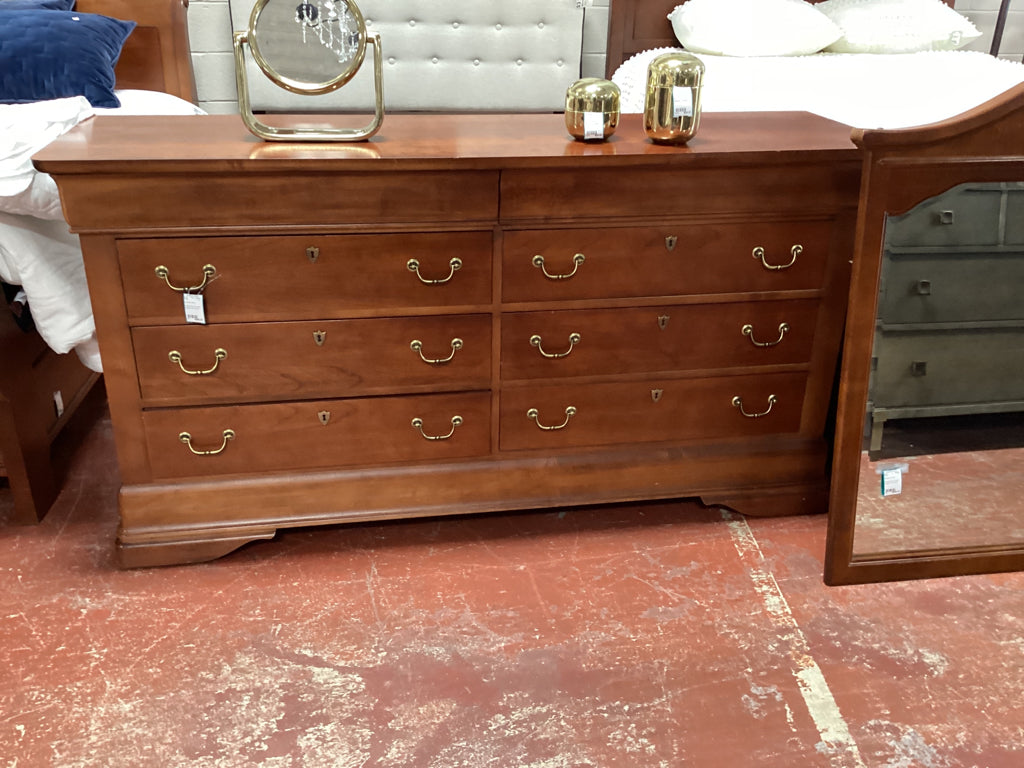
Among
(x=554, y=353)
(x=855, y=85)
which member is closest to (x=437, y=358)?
(x=554, y=353)

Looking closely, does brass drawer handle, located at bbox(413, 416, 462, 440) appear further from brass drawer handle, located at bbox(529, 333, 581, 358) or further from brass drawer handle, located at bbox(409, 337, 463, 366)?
brass drawer handle, located at bbox(529, 333, 581, 358)

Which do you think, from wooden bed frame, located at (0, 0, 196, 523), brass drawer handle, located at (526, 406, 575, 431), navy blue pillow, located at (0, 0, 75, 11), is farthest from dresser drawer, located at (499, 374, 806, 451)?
navy blue pillow, located at (0, 0, 75, 11)

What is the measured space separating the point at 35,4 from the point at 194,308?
65.5 inches

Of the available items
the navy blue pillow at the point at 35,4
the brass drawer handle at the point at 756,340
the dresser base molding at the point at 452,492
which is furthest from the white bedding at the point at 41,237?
the brass drawer handle at the point at 756,340

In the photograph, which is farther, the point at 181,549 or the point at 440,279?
the point at 181,549

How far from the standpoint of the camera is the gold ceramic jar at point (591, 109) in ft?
6.08

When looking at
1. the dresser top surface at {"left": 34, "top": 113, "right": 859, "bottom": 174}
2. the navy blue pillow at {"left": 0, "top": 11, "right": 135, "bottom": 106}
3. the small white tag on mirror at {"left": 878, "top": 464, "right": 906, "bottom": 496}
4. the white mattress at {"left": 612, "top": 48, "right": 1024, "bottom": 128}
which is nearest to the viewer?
the dresser top surface at {"left": 34, "top": 113, "right": 859, "bottom": 174}

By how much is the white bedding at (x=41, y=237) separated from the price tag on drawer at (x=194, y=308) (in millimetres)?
365

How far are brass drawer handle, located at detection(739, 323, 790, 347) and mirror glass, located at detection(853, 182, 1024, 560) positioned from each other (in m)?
0.24

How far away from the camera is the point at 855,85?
279cm

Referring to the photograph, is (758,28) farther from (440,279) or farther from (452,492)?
(452,492)

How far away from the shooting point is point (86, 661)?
164 cm

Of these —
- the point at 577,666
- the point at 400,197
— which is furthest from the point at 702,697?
the point at 400,197

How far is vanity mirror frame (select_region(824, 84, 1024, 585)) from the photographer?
1.65 m
